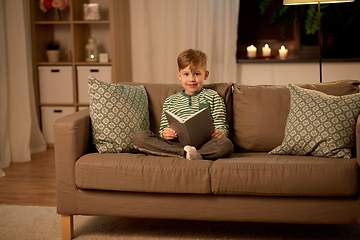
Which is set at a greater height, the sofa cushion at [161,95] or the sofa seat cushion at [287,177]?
the sofa cushion at [161,95]

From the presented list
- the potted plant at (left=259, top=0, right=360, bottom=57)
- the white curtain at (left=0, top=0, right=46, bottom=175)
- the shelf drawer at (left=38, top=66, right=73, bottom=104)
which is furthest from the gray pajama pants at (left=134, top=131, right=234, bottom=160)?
the potted plant at (left=259, top=0, right=360, bottom=57)

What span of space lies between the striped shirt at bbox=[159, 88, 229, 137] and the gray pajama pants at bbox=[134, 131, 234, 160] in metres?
0.19

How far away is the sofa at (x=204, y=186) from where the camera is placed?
6.16 feet

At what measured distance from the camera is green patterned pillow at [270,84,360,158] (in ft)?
6.78

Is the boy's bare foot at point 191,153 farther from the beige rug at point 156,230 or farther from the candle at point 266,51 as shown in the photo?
the candle at point 266,51

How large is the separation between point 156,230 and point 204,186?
1.44 ft

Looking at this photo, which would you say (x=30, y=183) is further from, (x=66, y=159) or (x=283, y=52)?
(x=283, y=52)

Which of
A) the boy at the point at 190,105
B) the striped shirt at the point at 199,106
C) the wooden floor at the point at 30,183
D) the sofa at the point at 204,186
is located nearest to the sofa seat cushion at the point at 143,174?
the sofa at the point at 204,186

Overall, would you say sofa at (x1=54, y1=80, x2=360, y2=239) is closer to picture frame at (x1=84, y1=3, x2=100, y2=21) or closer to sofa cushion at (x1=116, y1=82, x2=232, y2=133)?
sofa cushion at (x1=116, y1=82, x2=232, y2=133)

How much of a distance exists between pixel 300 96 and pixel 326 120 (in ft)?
0.69

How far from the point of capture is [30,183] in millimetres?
3064

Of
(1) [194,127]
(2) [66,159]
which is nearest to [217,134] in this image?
(1) [194,127]

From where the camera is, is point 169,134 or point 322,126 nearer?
point 322,126

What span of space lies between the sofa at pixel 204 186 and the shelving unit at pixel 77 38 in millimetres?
1979
